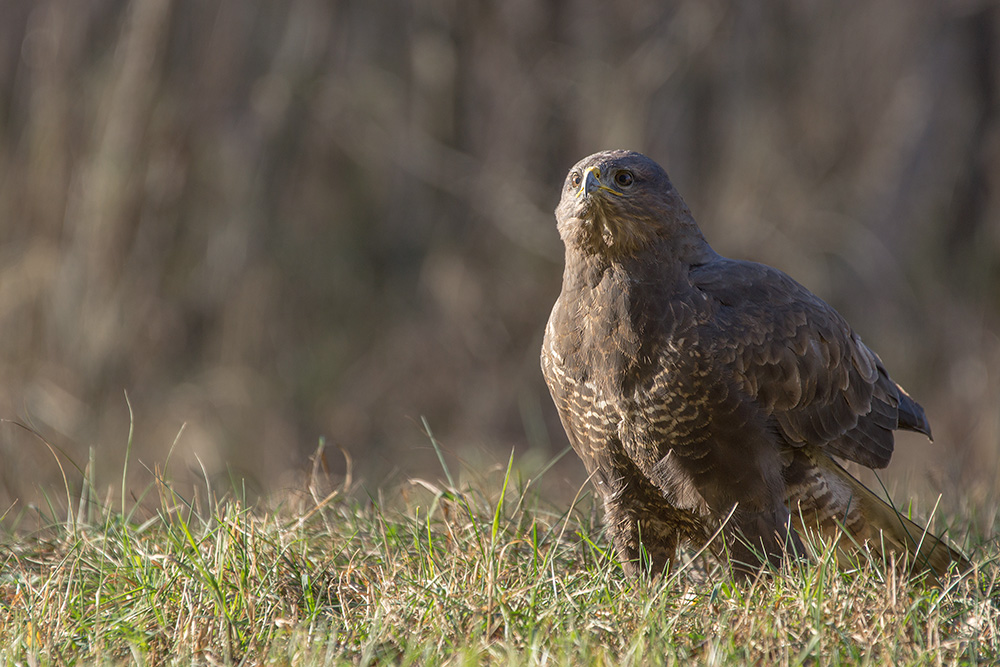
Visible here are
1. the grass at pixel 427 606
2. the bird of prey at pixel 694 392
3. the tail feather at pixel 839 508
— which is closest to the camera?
the grass at pixel 427 606

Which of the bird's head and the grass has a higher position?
the bird's head

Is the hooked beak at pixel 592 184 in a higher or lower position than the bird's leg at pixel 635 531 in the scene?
higher

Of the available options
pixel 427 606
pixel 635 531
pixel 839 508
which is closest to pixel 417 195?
pixel 635 531

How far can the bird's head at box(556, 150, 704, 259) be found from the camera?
337 centimetres

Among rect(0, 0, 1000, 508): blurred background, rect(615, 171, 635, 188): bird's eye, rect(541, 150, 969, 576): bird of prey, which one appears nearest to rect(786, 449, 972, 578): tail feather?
rect(541, 150, 969, 576): bird of prey

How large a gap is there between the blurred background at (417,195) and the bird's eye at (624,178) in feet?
12.6

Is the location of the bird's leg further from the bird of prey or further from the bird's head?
the bird's head

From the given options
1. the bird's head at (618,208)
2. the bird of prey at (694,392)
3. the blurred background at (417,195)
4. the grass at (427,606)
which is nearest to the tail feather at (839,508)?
the bird of prey at (694,392)

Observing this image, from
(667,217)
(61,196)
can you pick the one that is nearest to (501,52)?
(61,196)

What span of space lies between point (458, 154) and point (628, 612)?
201 inches

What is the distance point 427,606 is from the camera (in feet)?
9.32

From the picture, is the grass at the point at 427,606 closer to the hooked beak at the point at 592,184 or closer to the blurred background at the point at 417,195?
the hooked beak at the point at 592,184

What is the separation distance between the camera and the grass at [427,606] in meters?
2.60

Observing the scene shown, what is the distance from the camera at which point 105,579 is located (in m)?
3.06
